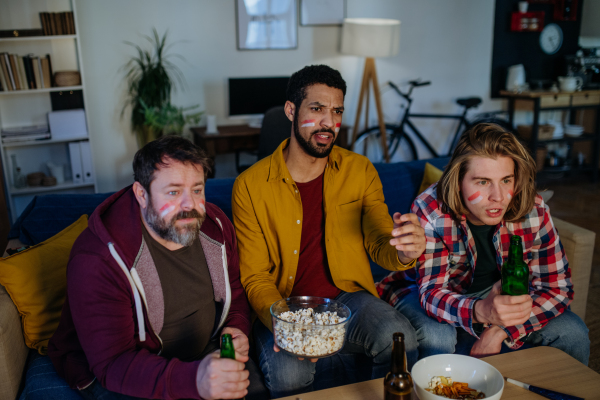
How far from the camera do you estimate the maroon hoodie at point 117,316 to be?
4.05 feet

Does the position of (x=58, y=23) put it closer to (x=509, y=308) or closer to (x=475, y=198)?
(x=475, y=198)

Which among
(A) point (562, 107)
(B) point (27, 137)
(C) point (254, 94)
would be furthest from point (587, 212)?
(B) point (27, 137)

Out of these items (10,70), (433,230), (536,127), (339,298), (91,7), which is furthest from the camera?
(536,127)

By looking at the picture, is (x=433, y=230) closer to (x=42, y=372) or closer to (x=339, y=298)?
(x=339, y=298)

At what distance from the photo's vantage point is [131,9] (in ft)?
13.3

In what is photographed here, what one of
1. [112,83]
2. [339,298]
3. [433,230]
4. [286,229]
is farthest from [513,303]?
[112,83]

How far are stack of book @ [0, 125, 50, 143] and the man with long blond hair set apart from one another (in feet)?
10.3

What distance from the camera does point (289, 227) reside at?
A: 5.88 feet

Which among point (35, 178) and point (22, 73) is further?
point (35, 178)

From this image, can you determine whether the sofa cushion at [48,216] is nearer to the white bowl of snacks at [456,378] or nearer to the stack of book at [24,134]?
the white bowl of snacks at [456,378]

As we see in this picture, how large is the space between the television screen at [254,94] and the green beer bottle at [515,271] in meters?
3.28

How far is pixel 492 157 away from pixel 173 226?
0.98 m

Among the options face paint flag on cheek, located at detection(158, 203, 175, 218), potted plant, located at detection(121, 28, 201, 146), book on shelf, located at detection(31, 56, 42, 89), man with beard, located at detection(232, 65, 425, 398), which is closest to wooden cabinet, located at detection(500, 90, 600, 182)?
potted plant, located at detection(121, 28, 201, 146)

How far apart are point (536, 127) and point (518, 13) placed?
119cm
